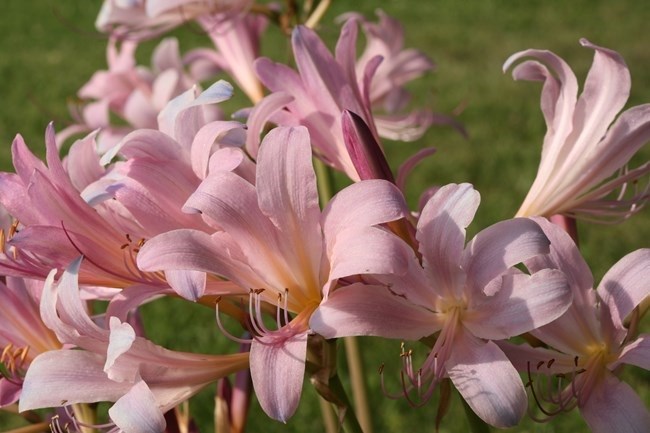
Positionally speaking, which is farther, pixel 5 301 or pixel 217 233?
pixel 5 301

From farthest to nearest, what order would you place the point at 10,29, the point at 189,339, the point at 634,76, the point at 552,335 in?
the point at 10,29, the point at 634,76, the point at 189,339, the point at 552,335

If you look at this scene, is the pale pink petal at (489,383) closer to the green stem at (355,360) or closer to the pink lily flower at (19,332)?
the pink lily flower at (19,332)

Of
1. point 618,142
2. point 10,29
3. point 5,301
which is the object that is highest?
point 618,142

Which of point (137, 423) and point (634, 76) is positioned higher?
point (137, 423)

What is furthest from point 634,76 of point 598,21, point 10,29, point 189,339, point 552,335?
point 552,335

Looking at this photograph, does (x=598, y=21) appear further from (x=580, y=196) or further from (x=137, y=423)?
(x=137, y=423)

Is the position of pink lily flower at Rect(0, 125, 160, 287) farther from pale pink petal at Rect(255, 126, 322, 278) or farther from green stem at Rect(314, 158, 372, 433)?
green stem at Rect(314, 158, 372, 433)
